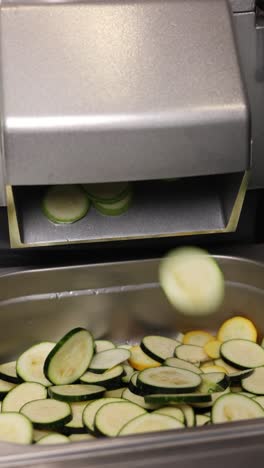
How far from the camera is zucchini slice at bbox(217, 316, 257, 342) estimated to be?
1354mm

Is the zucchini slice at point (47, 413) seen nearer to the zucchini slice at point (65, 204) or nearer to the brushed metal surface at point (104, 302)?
the brushed metal surface at point (104, 302)

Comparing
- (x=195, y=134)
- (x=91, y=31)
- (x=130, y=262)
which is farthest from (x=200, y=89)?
(x=130, y=262)

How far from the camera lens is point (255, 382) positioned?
125 cm

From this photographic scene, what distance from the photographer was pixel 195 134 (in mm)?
1039

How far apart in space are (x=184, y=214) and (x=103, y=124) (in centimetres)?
30

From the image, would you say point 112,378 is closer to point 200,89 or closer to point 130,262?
point 130,262

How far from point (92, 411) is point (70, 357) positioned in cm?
15

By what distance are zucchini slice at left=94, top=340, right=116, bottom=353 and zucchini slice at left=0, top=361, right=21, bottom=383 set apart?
150mm

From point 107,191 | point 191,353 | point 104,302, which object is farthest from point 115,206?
point 191,353

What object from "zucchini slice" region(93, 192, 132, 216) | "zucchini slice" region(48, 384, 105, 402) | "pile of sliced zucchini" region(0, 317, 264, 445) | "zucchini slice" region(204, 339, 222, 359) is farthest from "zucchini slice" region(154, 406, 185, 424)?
"zucchini slice" region(93, 192, 132, 216)

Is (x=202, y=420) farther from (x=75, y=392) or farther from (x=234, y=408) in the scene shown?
(x=75, y=392)

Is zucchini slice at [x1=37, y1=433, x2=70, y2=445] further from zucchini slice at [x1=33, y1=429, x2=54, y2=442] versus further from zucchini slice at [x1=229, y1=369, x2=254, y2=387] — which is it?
zucchini slice at [x1=229, y1=369, x2=254, y2=387]

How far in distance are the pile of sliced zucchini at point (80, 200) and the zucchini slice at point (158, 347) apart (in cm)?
24

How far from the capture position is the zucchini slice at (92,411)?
3.71ft
